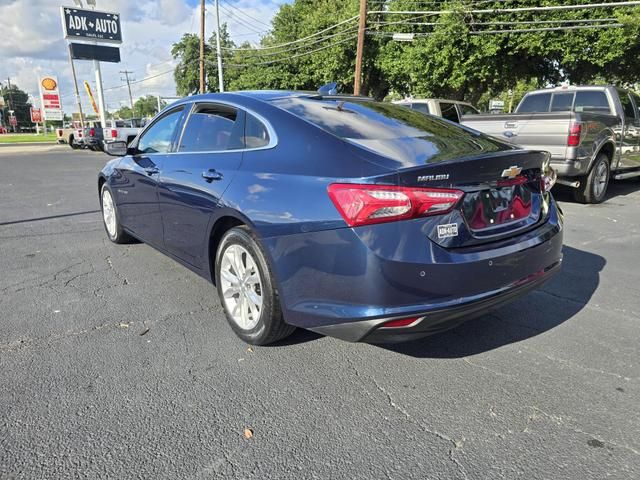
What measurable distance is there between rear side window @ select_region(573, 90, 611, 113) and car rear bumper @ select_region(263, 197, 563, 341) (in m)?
7.76

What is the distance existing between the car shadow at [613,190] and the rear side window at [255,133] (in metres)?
7.13

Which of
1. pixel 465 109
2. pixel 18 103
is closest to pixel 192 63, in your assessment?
pixel 465 109

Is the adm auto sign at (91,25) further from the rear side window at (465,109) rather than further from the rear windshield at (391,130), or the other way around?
the rear windshield at (391,130)

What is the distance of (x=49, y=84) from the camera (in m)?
44.5

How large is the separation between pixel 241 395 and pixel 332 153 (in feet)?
4.67

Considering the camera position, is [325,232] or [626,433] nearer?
[626,433]

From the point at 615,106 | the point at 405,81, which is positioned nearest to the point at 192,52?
the point at 405,81

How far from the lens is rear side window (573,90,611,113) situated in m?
8.72

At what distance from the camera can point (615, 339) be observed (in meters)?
3.20

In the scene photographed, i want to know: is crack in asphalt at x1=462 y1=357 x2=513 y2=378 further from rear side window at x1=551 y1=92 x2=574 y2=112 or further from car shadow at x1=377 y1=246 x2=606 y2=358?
rear side window at x1=551 y1=92 x2=574 y2=112

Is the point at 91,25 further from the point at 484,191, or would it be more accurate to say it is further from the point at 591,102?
the point at 484,191

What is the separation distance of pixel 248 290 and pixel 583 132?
640 cm

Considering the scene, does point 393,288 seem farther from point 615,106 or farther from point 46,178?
point 46,178

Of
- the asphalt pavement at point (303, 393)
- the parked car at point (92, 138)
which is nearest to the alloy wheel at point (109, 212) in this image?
the asphalt pavement at point (303, 393)
